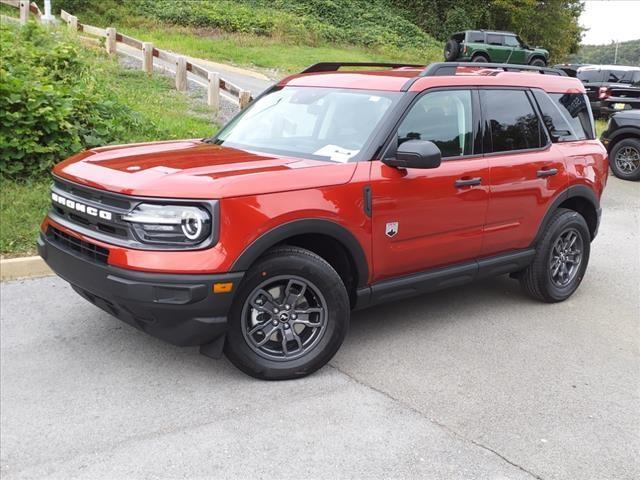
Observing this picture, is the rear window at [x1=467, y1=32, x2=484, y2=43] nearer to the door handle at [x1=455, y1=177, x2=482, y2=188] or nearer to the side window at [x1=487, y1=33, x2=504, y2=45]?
the side window at [x1=487, y1=33, x2=504, y2=45]

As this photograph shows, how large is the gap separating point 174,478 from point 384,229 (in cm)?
196

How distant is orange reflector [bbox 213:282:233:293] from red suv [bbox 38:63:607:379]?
0.06 feet

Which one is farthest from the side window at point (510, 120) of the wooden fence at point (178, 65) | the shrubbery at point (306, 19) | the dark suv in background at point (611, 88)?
the shrubbery at point (306, 19)

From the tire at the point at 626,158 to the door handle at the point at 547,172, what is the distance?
26.1ft

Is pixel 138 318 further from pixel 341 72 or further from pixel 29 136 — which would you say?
pixel 29 136

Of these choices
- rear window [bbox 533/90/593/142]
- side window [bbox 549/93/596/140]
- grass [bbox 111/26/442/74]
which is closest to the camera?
rear window [bbox 533/90/593/142]

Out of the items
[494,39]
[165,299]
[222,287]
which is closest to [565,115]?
[222,287]

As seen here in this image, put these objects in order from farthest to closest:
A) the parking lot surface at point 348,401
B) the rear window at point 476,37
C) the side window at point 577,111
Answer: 1. the rear window at point 476,37
2. the side window at point 577,111
3. the parking lot surface at point 348,401

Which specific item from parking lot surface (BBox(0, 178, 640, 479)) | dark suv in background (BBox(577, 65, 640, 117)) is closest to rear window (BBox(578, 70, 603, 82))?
dark suv in background (BBox(577, 65, 640, 117))

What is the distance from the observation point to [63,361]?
413 cm

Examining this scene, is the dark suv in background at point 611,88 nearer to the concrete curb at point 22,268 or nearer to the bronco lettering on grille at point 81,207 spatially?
the concrete curb at point 22,268

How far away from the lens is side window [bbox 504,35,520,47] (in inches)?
1159

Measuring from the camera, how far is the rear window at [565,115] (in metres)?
5.41

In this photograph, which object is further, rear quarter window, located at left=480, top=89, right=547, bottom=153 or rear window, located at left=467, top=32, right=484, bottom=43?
rear window, located at left=467, top=32, right=484, bottom=43
